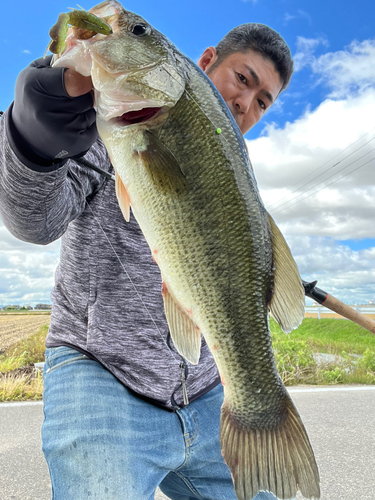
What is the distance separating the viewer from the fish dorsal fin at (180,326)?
4.37ft

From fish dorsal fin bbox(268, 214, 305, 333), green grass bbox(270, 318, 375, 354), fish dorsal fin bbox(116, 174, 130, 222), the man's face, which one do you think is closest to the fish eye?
fish dorsal fin bbox(116, 174, 130, 222)

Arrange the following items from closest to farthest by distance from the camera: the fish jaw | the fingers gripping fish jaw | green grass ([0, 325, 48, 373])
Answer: the fingers gripping fish jaw → the fish jaw → green grass ([0, 325, 48, 373])

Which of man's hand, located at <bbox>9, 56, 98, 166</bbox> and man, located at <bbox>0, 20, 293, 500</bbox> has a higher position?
man's hand, located at <bbox>9, 56, 98, 166</bbox>

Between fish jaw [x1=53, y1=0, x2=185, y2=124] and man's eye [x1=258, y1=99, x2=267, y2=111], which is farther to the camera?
man's eye [x1=258, y1=99, x2=267, y2=111]

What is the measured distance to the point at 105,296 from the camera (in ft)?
5.86

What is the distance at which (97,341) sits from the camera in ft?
5.66

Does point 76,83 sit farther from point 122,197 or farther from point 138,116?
point 122,197

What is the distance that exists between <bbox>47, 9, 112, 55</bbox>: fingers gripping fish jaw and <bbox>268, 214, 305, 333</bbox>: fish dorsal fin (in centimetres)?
84

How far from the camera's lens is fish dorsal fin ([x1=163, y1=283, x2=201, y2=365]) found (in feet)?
4.37

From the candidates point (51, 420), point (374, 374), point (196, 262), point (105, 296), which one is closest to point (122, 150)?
point (196, 262)

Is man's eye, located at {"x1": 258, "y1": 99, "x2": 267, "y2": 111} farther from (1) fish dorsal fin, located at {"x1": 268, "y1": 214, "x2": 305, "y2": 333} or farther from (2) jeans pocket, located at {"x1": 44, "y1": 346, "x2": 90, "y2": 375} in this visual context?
(2) jeans pocket, located at {"x1": 44, "y1": 346, "x2": 90, "y2": 375}

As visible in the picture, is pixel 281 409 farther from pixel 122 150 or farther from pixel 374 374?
pixel 374 374

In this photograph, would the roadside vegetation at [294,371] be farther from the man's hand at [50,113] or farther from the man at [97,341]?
the man's hand at [50,113]

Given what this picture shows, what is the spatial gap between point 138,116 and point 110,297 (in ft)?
2.70
